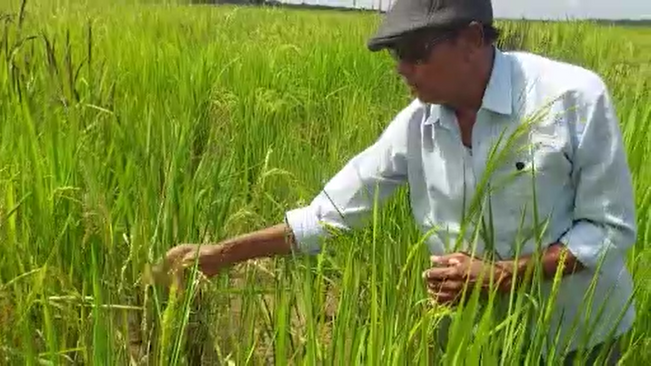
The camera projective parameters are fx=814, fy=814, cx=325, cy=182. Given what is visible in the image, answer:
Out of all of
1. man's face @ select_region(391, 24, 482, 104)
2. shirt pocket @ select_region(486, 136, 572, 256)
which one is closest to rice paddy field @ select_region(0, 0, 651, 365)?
shirt pocket @ select_region(486, 136, 572, 256)

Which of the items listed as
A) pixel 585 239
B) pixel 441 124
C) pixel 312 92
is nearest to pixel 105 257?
pixel 441 124

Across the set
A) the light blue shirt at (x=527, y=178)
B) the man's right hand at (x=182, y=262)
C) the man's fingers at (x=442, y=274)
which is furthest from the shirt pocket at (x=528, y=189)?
the man's right hand at (x=182, y=262)

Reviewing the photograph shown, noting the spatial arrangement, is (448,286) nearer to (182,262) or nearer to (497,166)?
(497,166)

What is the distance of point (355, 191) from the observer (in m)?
1.52

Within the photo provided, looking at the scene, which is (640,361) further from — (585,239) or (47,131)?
(47,131)

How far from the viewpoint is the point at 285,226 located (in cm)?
150

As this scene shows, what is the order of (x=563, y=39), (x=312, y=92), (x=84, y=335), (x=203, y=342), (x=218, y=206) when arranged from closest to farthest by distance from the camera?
(x=84, y=335), (x=203, y=342), (x=218, y=206), (x=312, y=92), (x=563, y=39)

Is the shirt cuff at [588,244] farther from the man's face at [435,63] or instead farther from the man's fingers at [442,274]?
the man's face at [435,63]

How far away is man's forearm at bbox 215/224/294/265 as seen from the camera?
1.41 meters

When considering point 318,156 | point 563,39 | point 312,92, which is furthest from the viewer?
point 563,39

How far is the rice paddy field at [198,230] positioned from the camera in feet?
3.56

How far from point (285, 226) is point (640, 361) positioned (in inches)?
26.3

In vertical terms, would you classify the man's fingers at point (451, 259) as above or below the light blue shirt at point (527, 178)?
below

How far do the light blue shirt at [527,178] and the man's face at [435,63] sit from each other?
2.4 inches
